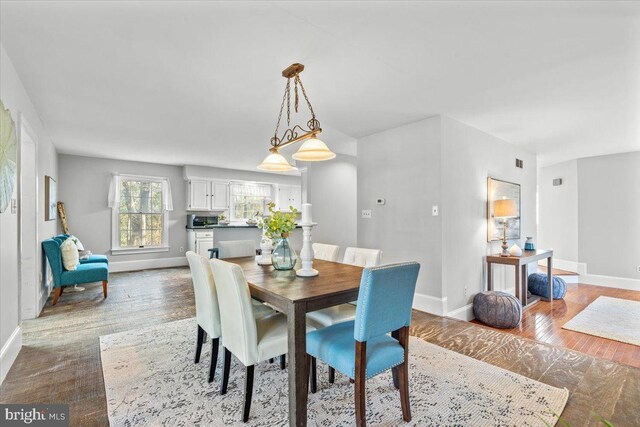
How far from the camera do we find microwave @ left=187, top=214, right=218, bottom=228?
7.08 metres

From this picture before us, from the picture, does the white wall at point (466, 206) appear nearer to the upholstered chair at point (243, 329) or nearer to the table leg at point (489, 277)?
the table leg at point (489, 277)

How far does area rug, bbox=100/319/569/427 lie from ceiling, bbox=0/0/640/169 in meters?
2.36

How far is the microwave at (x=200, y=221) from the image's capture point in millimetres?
7082

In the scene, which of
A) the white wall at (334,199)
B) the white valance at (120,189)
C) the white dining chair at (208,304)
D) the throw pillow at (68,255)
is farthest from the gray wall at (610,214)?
the throw pillow at (68,255)

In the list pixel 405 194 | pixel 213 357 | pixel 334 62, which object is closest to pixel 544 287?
pixel 405 194

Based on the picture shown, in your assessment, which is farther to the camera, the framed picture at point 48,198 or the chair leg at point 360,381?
the framed picture at point 48,198

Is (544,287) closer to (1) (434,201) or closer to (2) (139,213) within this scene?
(1) (434,201)

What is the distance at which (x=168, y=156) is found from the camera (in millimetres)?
6059

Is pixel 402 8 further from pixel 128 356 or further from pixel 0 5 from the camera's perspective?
pixel 128 356

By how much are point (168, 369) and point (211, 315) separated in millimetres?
702

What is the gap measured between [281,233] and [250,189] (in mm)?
5931

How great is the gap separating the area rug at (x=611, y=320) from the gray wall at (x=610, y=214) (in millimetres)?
1314

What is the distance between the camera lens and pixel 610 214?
579 centimetres

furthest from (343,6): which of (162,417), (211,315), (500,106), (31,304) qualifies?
(31,304)
